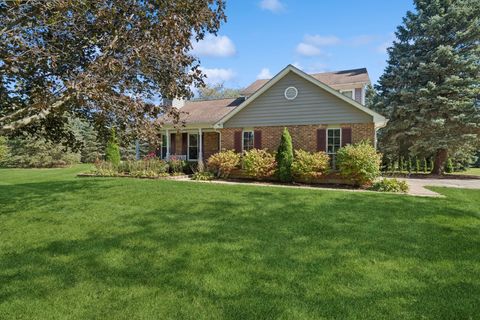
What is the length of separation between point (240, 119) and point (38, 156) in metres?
23.6

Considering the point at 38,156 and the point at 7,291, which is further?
the point at 38,156

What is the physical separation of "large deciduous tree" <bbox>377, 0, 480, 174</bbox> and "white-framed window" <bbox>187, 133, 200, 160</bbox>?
1216 cm

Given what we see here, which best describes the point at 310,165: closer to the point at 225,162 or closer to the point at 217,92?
the point at 225,162

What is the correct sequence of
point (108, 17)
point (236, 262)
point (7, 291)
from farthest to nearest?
1. point (108, 17)
2. point (236, 262)
3. point (7, 291)

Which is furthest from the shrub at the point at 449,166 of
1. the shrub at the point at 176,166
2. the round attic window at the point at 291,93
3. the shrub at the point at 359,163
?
the shrub at the point at 176,166

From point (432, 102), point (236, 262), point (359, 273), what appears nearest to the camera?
point (359, 273)

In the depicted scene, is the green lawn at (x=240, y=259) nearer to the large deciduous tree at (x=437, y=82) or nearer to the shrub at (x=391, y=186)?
the shrub at (x=391, y=186)

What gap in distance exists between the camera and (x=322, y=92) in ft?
47.5

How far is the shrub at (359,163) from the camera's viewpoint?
12.2 meters

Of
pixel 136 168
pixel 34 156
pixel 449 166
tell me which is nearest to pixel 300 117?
pixel 136 168

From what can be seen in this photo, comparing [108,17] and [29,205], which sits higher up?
Result: [108,17]

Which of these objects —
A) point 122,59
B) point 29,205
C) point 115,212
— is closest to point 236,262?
point 115,212

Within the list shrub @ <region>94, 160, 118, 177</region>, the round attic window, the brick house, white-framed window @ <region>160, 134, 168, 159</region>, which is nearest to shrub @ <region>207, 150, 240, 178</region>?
the brick house

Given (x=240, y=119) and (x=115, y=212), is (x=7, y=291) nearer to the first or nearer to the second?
(x=115, y=212)
